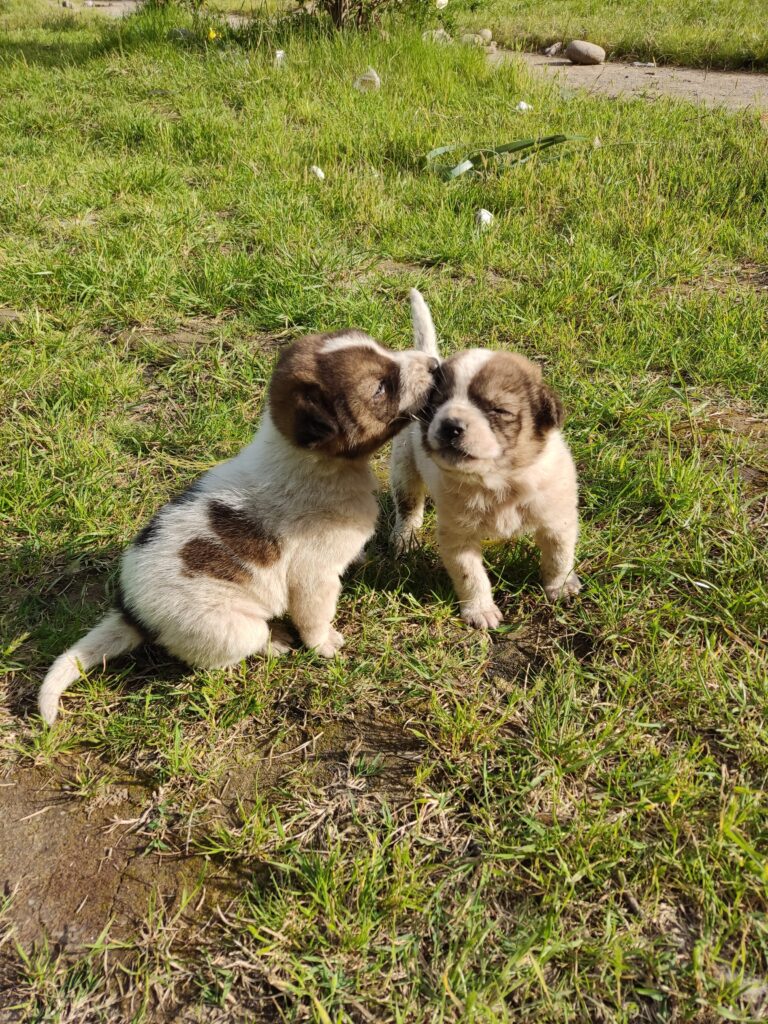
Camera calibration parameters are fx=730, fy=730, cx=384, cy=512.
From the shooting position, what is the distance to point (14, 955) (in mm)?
2188

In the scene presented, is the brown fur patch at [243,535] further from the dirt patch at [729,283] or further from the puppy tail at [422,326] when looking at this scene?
the dirt patch at [729,283]

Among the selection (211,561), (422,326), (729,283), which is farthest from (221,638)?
(729,283)

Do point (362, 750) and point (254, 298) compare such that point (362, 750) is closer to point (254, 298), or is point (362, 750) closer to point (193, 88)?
point (254, 298)

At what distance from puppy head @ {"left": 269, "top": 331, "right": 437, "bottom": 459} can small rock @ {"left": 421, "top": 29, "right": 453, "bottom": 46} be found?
7.66m

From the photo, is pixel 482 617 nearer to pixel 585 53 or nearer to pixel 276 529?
pixel 276 529

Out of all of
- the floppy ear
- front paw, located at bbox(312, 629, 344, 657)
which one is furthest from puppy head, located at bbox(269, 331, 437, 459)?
front paw, located at bbox(312, 629, 344, 657)

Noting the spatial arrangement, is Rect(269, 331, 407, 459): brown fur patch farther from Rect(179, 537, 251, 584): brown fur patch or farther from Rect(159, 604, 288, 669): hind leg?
Rect(159, 604, 288, 669): hind leg

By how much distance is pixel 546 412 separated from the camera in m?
2.98

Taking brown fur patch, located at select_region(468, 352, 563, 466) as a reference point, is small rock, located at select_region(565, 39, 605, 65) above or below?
above

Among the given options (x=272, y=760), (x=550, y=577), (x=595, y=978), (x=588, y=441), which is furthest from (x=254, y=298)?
(x=595, y=978)

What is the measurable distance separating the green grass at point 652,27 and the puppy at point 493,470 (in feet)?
31.9

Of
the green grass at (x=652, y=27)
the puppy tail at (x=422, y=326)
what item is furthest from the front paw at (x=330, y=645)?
the green grass at (x=652, y=27)

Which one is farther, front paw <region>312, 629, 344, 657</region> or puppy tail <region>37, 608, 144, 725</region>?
front paw <region>312, 629, 344, 657</region>

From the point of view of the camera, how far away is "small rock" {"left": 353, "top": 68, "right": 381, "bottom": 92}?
7.92 meters
